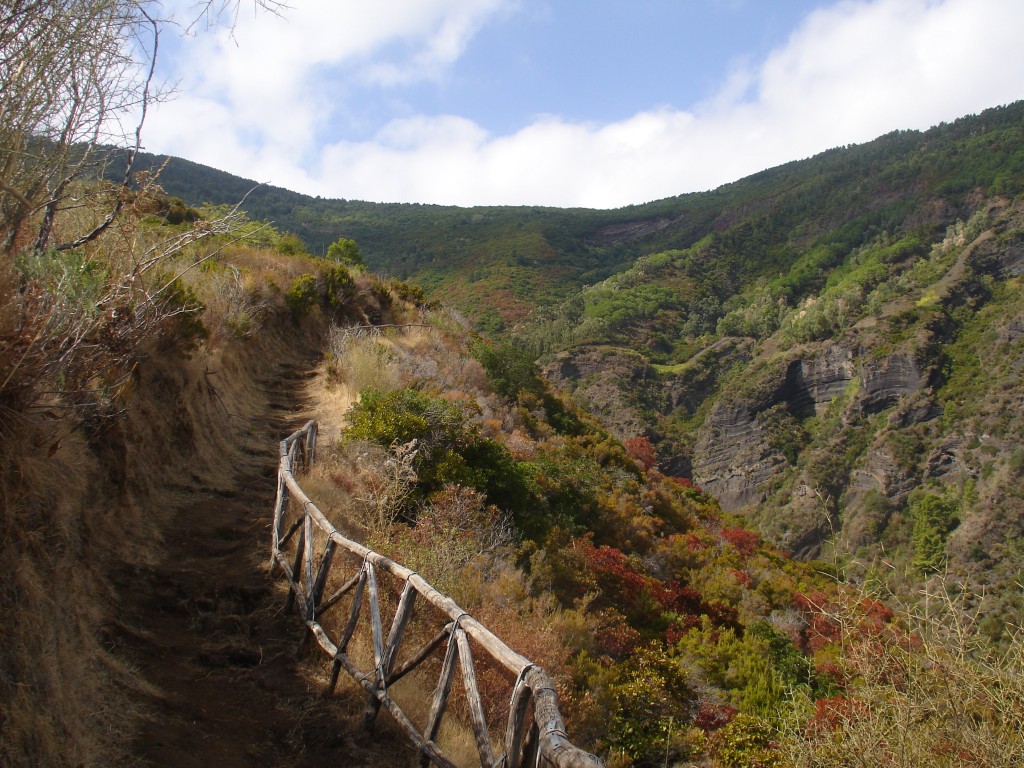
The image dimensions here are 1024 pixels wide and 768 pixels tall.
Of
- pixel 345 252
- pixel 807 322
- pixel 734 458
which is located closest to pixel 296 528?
pixel 345 252

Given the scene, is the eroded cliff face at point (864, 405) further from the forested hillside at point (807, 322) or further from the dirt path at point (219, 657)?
the dirt path at point (219, 657)

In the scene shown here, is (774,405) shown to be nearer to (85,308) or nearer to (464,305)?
(464,305)

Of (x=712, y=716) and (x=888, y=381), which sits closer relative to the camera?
(x=712, y=716)

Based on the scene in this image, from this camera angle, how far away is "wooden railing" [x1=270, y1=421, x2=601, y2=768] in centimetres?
309

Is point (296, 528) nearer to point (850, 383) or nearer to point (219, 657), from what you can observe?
point (219, 657)

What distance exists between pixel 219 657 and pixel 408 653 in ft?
4.45

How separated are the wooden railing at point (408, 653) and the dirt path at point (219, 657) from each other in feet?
0.83

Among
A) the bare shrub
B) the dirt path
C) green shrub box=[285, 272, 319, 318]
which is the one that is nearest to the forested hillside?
green shrub box=[285, 272, 319, 318]

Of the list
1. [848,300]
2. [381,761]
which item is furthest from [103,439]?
[848,300]

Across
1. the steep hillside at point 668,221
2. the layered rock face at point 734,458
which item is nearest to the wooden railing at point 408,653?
the steep hillside at point 668,221

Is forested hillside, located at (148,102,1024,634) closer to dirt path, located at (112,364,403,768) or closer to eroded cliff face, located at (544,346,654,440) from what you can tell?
eroded cliff face, located at (544,346,654,440)

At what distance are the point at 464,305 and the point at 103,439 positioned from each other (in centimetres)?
8000

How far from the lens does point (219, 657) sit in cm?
467

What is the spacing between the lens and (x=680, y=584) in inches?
465
